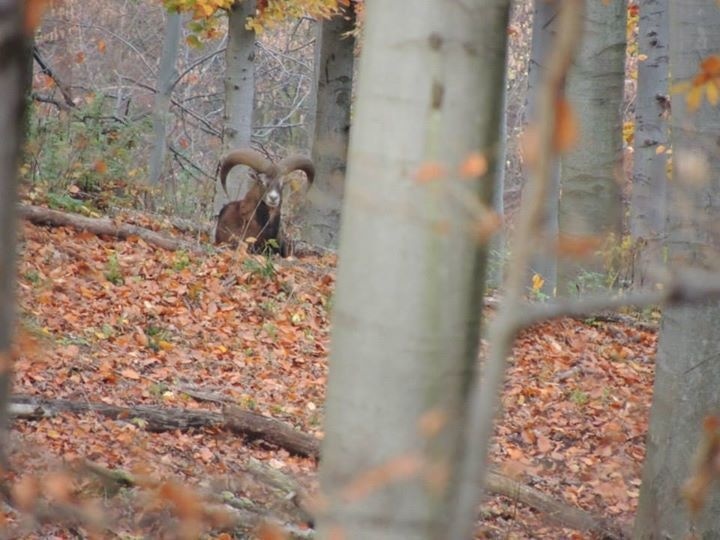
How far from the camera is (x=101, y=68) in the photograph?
27172 millimetres

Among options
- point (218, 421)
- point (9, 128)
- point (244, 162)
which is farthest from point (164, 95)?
point (9, 128)

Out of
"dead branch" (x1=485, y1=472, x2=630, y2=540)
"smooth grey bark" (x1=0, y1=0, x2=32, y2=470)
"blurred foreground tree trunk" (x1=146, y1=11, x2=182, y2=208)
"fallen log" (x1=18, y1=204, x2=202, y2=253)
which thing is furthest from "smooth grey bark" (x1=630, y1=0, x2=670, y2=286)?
"smooth grey bark" (x1=0, y1=0, x2=32, y2=470)

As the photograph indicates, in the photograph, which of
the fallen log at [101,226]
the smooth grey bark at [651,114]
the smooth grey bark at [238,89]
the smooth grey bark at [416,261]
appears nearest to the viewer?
the smooth grey bark at [416,261]

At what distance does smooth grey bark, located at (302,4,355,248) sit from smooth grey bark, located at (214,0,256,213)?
1.69 metres

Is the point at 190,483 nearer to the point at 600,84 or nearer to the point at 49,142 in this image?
the point at 600,84

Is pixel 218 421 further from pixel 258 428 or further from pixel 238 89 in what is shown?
pixel 238 89

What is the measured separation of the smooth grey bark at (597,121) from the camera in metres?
12.6

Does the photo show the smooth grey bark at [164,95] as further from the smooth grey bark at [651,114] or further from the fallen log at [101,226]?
the smooth grey bark at [651,114]

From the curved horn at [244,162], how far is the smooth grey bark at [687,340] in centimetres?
890

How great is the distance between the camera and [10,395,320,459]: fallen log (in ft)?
23.8

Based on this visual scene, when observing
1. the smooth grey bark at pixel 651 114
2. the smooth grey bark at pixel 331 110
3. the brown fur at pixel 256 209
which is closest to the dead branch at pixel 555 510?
the smooth grey bark at pixel 651 114

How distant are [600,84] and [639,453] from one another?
17.8 ft

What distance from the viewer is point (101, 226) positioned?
39.9ft

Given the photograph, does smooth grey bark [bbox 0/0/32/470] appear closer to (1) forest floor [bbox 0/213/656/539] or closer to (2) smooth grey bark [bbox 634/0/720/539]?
(1) forest floor [bbox 0/213/656/539]
